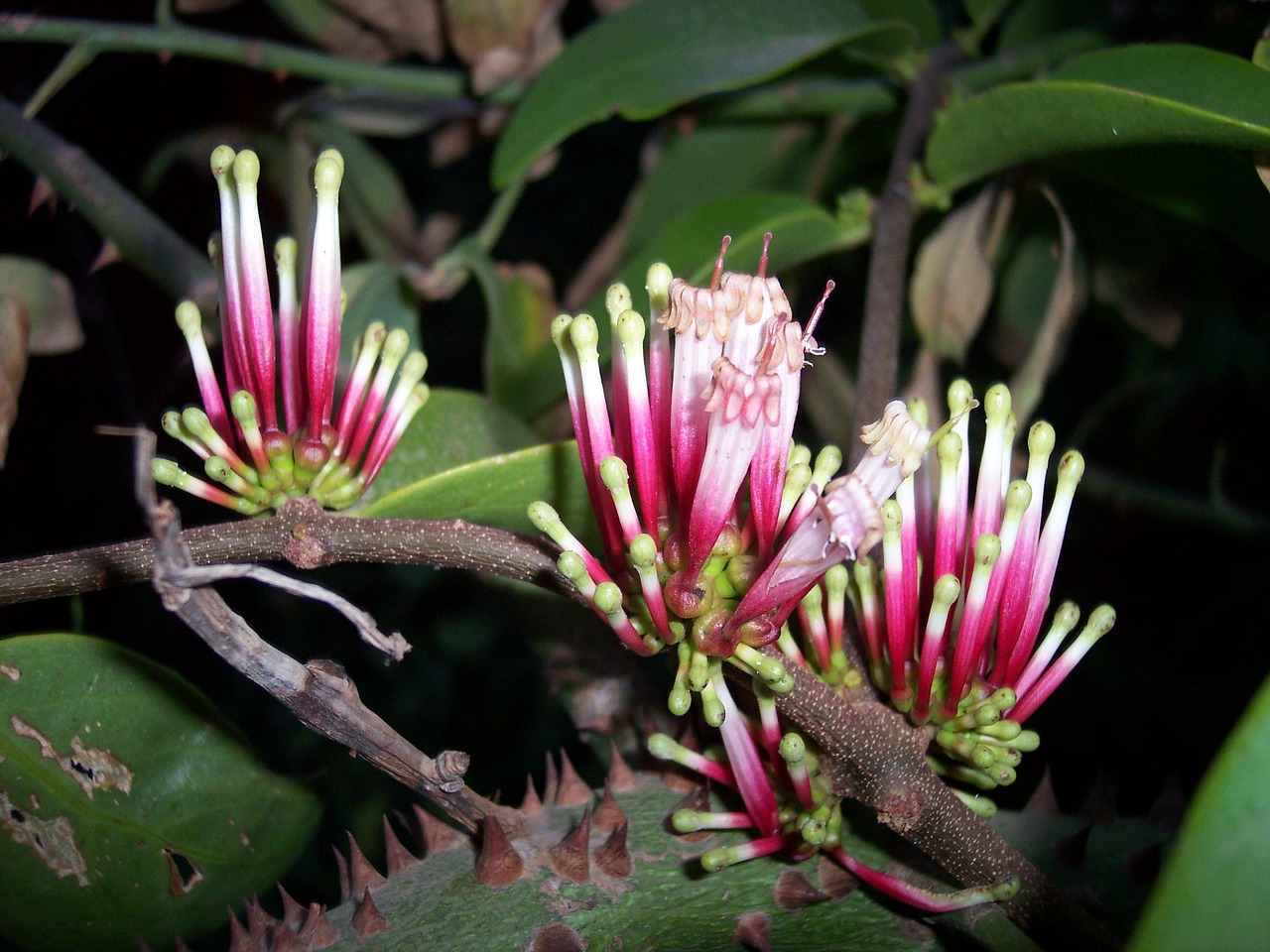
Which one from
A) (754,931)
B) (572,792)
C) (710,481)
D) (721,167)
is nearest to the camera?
(710,481)

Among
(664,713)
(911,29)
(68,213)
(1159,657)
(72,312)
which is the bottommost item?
(1159,657)

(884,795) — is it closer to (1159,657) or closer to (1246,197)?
(1246,197)

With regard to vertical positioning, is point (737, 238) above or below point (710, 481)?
above

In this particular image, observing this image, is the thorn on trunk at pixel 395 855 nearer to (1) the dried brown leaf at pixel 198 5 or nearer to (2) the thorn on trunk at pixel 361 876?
(2) the thorn on trunk at pixel 361 876

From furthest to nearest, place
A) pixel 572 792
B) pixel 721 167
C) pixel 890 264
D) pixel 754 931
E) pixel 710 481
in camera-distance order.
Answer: pixel 721 167
pixel 890 264
pixel 572 792
pixel 754 931
pixel 710 481

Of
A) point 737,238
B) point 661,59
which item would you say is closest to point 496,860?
point 737,238

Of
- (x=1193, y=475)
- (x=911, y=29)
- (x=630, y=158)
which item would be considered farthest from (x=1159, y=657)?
(x=630, y=158)

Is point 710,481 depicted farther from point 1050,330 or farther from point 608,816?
point 1050,330
